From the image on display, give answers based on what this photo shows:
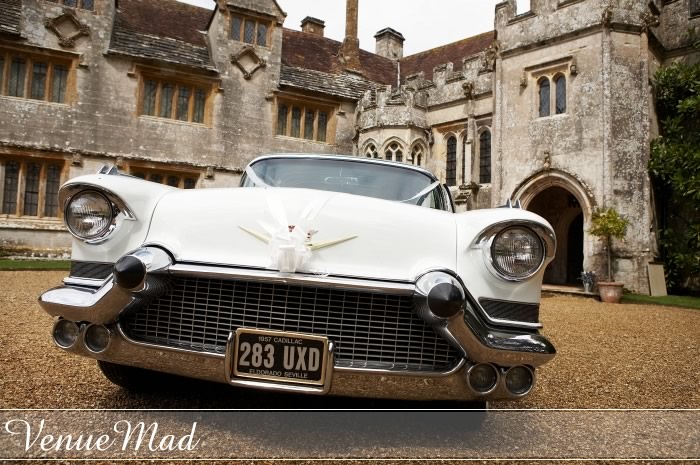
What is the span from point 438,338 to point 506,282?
397mm

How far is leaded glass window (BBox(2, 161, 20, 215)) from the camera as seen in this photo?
12844 millimetres

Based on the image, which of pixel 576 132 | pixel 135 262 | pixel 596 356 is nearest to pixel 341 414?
pixel 135 262

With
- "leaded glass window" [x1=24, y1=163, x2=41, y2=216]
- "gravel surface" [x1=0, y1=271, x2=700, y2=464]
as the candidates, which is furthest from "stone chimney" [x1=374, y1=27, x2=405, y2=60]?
"gravel surface" [x1=0, y1=271, x2=700, y2=464]

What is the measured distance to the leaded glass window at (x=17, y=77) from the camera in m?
12.9

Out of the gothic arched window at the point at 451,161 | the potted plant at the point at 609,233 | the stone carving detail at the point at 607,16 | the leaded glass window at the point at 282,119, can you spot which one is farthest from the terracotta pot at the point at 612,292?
the leaded glass window at the point at 282,119

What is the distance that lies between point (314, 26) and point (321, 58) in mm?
3819

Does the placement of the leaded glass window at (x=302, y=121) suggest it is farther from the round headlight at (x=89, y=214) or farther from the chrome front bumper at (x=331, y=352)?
the chrome front bumper at (x=331, y=352)

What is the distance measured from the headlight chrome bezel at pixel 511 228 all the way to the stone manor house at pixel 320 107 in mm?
11086

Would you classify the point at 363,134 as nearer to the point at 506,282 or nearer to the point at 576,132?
the point at 576,132

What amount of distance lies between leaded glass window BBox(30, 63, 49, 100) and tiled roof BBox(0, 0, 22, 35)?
3.20 ft

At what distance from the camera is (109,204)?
2172mm

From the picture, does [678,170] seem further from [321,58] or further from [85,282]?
[85,282]

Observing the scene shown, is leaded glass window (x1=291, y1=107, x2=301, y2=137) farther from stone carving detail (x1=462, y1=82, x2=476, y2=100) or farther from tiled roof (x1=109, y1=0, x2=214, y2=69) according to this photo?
stone carving detail (x1=462, y1=82, x2=476, y2=100)

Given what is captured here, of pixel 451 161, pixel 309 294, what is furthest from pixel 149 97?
pixel 309 294
